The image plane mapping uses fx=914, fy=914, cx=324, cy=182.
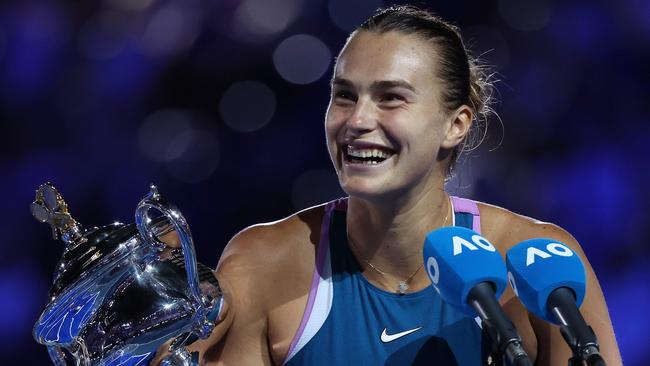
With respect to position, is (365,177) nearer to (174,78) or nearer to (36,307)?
(174,78)

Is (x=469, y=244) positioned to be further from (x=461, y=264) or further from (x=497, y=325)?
(x=497, y=325)

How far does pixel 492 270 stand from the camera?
1.03 m

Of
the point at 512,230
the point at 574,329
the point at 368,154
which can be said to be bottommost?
the point at 512,230

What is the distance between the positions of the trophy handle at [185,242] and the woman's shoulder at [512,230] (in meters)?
0.62

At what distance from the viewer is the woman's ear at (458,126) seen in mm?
1619

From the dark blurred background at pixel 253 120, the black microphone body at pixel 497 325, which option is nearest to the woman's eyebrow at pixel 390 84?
the black microphone body at pixel 497 325

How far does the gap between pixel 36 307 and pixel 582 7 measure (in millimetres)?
1564

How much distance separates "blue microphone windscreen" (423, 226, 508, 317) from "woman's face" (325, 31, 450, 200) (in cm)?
38

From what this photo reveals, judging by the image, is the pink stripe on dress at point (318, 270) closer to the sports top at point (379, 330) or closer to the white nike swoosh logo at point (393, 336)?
the sports top at point (379, 330)

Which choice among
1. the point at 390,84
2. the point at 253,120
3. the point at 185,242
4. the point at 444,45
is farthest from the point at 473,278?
the point at 253,120

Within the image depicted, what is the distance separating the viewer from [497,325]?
95 cm

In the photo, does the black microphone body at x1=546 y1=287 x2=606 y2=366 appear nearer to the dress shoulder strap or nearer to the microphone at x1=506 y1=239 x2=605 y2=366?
the microphone at x1=506 y1=239 x2=605 y2=366

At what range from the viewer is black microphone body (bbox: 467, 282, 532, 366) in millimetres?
913

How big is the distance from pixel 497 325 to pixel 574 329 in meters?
0.08
